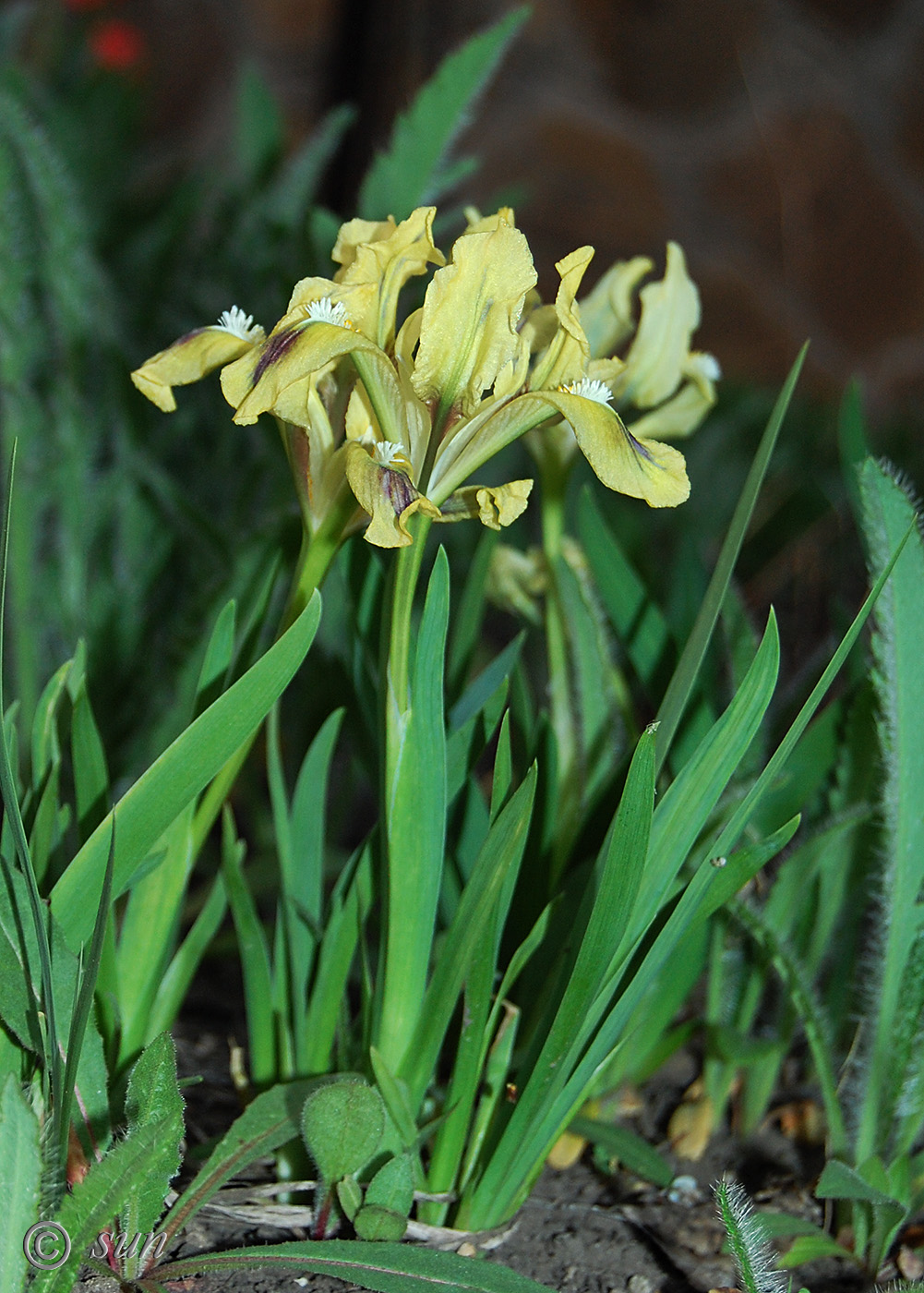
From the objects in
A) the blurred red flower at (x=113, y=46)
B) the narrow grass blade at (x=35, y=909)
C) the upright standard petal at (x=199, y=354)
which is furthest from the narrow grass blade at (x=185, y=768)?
the blurred red flower at (x=113, y=46)

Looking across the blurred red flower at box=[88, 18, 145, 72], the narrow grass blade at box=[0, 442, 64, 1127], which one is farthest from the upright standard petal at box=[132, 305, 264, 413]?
the blurred red flower at box=[88, 18, 145, 72]

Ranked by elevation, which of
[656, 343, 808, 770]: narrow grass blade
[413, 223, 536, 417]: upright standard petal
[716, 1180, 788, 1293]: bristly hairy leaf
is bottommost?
[716, 1180, 788, 1293]: bristly hairy leaf

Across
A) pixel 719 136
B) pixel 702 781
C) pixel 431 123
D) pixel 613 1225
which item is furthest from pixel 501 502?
pixel 719 136

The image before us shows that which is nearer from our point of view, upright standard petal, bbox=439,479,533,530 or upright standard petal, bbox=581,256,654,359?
upright standard petal, bbox=439,479,533,530

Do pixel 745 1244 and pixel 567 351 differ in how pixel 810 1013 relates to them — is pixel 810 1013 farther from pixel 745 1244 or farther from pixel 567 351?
pixel 567 351

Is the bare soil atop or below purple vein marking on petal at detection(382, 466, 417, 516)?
below

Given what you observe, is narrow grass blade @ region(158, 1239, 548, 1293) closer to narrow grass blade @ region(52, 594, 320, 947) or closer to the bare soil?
the bare soil
